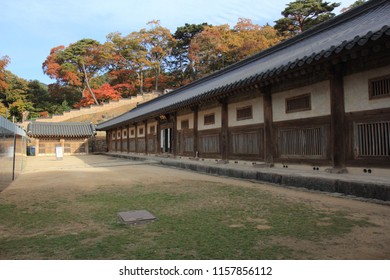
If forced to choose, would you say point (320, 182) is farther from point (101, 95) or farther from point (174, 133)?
point (101, 95)

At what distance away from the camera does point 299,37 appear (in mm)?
12320

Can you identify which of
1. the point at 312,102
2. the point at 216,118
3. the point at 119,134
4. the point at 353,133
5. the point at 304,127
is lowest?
the point at 353,133

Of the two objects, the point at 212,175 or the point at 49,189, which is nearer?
the point at 49,189

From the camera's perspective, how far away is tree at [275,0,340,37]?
107 feet

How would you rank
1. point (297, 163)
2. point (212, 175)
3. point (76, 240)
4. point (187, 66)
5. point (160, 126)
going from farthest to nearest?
1. point (187, 66)
2. point (160, 126)
3. point (212, 175)
4. point (297, 163)
5. point (76, 240)

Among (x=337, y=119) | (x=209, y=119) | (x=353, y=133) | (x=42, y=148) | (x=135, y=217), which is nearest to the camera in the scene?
(x=135, y=217)

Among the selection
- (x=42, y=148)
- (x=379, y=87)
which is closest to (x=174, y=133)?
(x=379, y=87)

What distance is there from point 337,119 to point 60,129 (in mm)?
34801

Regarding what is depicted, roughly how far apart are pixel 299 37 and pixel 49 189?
11544 mm

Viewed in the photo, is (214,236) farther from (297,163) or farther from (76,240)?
(297,163)

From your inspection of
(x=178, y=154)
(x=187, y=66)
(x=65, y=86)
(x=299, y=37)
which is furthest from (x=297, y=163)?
(x=65, y=86)

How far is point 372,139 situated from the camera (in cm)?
648

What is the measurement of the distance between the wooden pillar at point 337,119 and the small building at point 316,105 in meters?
0.02

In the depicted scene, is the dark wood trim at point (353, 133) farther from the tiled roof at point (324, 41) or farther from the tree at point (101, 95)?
the tree at point (101, 95)
